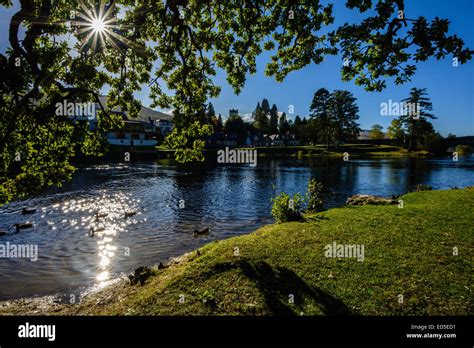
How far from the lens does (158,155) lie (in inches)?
3639

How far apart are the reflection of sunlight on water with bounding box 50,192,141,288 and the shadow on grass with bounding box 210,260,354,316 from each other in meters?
7.51

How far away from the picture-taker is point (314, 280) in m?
7.98

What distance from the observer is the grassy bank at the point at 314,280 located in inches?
265

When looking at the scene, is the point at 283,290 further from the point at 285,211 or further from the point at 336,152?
the point at 336,152

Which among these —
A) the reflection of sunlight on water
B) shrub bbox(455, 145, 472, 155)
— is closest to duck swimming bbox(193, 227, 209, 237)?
the reflection of sunlight on water

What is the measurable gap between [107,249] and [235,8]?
1568cm

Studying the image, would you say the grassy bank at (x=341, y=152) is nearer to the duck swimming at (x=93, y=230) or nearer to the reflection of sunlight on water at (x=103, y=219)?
the reflection of sunlight on water at (x=103, y=219)

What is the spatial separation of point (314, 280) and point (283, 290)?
1.17 metres

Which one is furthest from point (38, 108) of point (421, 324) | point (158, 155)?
point (158, 155)

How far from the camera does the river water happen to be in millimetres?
13344

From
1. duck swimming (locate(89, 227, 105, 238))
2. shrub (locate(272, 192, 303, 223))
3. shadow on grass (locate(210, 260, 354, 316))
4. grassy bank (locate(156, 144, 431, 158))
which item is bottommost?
duck swimming (locate(89, 227, 105, 238))

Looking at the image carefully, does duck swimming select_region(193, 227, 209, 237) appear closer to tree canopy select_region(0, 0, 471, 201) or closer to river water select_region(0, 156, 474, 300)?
river water select_region(0, 156, 474, 300)

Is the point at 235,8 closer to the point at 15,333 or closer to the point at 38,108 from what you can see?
the point at 38,108

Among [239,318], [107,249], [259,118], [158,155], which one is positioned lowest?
[107,249]
